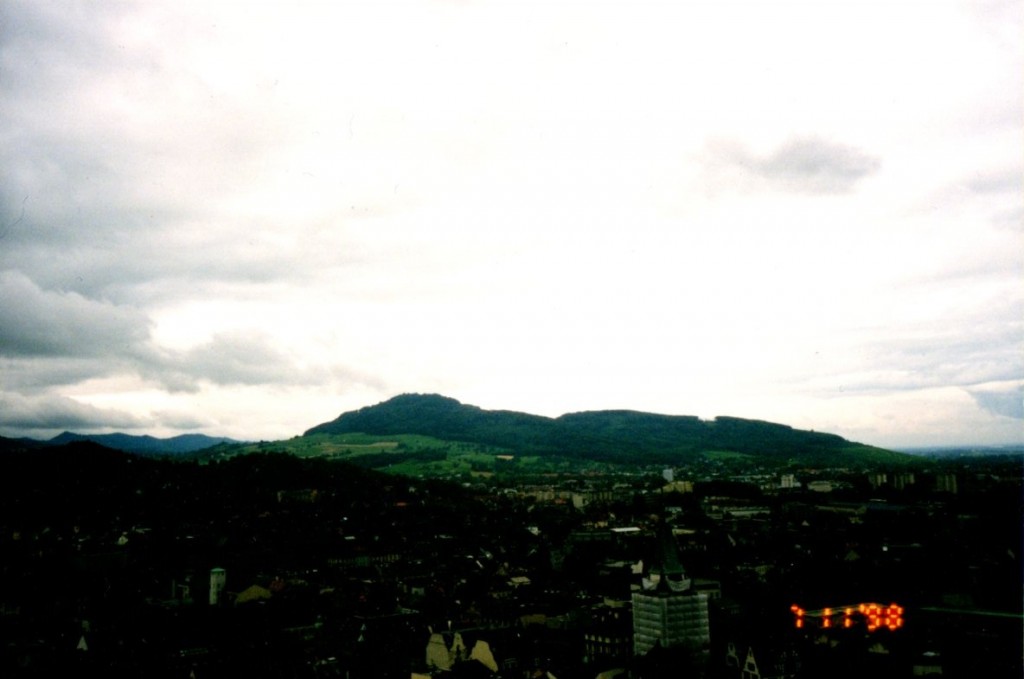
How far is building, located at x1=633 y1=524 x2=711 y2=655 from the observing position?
6423 centimetres

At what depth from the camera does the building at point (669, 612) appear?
6423cm

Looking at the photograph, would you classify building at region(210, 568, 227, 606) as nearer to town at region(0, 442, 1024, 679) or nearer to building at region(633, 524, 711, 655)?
town at region(0, 442, 1024, 679)

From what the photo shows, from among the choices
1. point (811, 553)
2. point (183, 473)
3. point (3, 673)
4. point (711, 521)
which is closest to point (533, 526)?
point (711, 521)

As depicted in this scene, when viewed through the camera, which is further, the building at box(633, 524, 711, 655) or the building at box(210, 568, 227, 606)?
the building at box(210, 568, 227, 606)

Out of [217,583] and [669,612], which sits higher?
[669,612]

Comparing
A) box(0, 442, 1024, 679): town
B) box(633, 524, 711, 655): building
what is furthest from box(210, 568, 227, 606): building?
box(633, 524, 711, 655): building

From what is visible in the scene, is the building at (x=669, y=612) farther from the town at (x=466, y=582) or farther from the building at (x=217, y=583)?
the building at (x=217, y=583)

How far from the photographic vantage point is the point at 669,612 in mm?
64562

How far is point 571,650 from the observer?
63.5 meters

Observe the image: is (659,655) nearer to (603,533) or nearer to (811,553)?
(811,553)

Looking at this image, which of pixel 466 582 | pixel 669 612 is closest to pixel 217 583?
pixel 466 582

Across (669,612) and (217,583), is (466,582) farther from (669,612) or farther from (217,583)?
(669,612)

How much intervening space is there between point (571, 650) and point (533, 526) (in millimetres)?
78562

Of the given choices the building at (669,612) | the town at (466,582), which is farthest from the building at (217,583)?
the building at (669,612)
